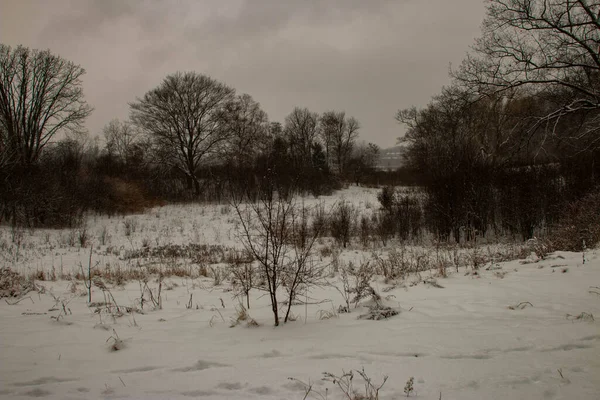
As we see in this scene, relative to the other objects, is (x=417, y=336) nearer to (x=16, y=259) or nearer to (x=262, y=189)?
(x=262, y=189)

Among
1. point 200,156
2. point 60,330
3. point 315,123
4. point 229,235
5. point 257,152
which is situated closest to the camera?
point 60,330

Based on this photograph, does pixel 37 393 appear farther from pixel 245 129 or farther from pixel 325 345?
pixel 245 129

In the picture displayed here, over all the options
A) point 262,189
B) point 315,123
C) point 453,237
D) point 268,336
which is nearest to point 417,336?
point 268,336

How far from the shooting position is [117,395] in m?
2.29

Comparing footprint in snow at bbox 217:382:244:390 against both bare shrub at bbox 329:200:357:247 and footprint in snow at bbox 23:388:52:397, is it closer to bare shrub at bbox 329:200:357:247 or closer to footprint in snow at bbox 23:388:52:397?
footprint in snow at bbox 23:388:52:397

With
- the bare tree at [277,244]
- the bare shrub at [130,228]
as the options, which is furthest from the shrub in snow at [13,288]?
the bare shrub at [130,228]

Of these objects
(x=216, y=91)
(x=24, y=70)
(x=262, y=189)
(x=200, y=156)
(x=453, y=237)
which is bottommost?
(x=453, y=237)

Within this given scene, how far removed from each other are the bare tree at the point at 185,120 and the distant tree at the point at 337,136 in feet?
86.2

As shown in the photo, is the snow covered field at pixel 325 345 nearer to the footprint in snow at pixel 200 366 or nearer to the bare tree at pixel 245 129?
the footprint in snow at pixel 200 366

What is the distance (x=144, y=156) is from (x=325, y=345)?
31093 millimetres

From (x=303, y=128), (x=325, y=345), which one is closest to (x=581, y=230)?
(x=325, y=345)


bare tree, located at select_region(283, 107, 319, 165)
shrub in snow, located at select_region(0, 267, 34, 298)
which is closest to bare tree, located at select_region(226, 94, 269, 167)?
bare tree, located at select_region(283, 107, 319, 165)

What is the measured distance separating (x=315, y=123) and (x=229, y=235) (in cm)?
4003

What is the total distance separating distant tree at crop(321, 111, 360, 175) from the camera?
53312 mm
